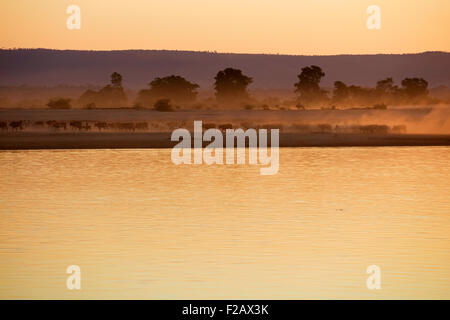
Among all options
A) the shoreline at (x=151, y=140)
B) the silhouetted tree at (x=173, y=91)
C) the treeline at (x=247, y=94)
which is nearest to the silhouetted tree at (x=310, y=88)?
the treeline at (x=247, y=94)

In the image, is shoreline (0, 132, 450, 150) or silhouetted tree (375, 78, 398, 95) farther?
silhouetted tree (375, 78, 398, 95)

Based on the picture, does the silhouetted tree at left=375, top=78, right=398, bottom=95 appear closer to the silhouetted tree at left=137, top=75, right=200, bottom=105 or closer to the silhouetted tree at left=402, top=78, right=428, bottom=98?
the silhouetted tree at left=402, top=78, right=428, bottom=98

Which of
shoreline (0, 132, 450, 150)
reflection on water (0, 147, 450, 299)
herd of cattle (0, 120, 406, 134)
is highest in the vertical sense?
herd of cattle (0, 120, 406, 134)

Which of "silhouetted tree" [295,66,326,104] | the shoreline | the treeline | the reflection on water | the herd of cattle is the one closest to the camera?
the reflection on water

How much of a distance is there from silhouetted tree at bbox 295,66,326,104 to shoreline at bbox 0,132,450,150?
1787 inches

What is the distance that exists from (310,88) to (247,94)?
7.79 meters

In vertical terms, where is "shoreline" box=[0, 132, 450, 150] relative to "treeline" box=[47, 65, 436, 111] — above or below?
below

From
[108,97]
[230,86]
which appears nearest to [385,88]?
[230,86]

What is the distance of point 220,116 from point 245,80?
25.2m

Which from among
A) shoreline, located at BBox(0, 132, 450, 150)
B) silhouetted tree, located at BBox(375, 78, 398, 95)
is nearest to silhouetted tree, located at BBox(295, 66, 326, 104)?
silhouetted tree, located at BBox(375, 78, 398, 95)

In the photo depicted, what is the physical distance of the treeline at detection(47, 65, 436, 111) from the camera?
96.4 m

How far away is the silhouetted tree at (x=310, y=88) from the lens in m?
97.0
